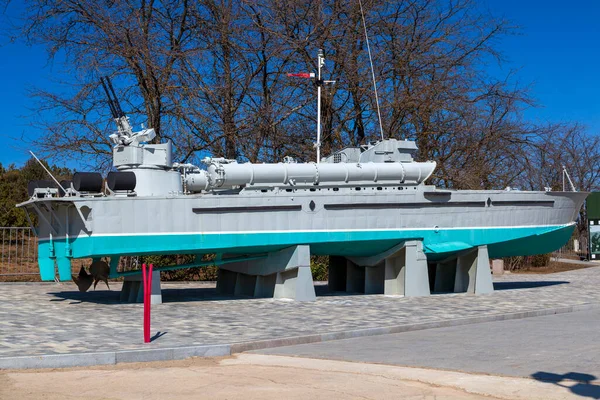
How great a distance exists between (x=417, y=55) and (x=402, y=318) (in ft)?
56.7

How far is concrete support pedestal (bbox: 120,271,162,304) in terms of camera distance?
17500mm

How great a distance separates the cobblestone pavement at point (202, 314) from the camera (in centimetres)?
1181

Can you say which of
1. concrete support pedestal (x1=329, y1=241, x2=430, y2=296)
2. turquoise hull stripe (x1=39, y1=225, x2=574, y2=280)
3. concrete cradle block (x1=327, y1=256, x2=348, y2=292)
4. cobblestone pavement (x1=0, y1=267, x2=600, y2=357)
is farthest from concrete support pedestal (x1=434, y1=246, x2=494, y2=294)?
concrete cradle block (x1=327, y1=256, x2=348, y2=292)

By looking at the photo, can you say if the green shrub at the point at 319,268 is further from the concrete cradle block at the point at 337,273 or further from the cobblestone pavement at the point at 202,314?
the cobblestone pavement at the point at 202,314

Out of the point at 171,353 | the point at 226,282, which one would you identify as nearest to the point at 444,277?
the point at 226,282

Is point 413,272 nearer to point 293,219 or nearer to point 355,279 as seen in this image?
point 355,279

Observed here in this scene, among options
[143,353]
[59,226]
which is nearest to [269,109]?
[59,226]

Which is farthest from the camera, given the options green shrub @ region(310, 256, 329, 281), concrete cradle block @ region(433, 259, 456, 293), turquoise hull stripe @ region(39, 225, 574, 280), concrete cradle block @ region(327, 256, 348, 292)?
green shrub @ region(310, 256, 329, 281)

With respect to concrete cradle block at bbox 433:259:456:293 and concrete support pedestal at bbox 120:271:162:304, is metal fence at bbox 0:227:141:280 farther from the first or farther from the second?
concrete cradle block at bbox 433:259:456:293

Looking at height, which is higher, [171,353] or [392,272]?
[392,272]

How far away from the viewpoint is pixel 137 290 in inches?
714

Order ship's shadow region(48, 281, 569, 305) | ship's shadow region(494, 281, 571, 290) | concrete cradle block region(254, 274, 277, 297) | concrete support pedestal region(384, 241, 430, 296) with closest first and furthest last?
ship's shadow region(48, 281, 569, 305), concrete cradle block region(254, 274, 277, 297), concrete support pedestal region(384, 241, 430, 296), ship's shadow region(494, 281, 571, 290)

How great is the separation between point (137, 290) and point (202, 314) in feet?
10.4

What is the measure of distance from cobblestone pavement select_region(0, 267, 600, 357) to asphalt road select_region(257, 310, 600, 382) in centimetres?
114
